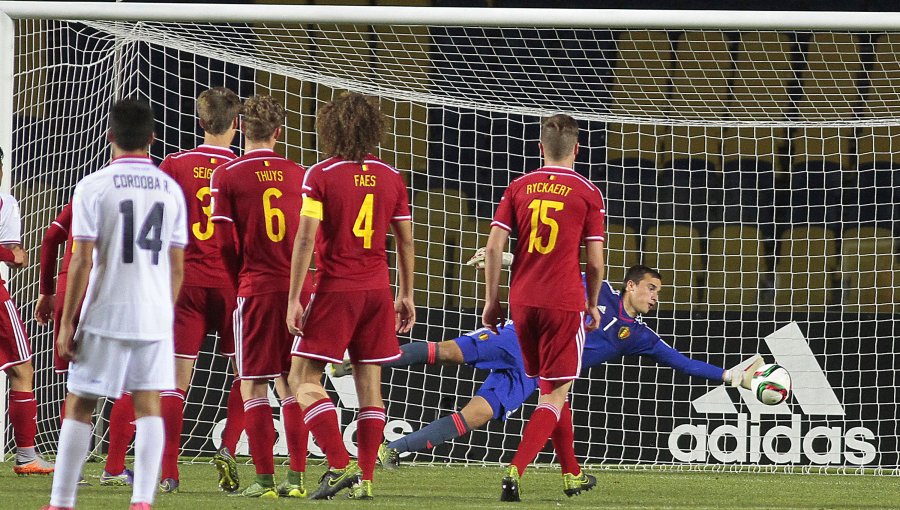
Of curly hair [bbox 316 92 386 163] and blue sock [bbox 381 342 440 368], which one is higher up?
curly hair [bbox 316 92 386 163]

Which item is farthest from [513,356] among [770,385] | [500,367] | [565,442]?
[565,442]

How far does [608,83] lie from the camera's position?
8.47m

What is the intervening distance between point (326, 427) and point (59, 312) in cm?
144

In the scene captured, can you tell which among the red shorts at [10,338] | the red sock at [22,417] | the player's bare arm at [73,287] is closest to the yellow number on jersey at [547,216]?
the player's bare arm at [73,287]

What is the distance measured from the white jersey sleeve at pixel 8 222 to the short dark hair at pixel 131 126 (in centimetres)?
241

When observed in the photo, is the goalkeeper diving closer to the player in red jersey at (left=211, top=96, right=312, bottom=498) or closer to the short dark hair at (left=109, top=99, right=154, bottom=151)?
the player in red jersey at (left=211, top=96, right=312, bottom=498)

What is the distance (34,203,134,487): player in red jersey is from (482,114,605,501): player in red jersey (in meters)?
1.47

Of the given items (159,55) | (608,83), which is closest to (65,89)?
(159,55)

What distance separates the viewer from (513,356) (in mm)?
7102

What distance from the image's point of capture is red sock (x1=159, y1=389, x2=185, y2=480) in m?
4.96

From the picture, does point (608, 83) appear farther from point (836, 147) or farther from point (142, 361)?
point (142, 361)

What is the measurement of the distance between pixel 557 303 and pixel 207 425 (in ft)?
11.4

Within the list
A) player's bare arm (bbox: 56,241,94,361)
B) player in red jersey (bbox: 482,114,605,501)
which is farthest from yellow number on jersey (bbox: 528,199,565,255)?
player's bare arm (bbox: 56,241,94,361)

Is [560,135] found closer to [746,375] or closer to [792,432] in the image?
[746,375]
